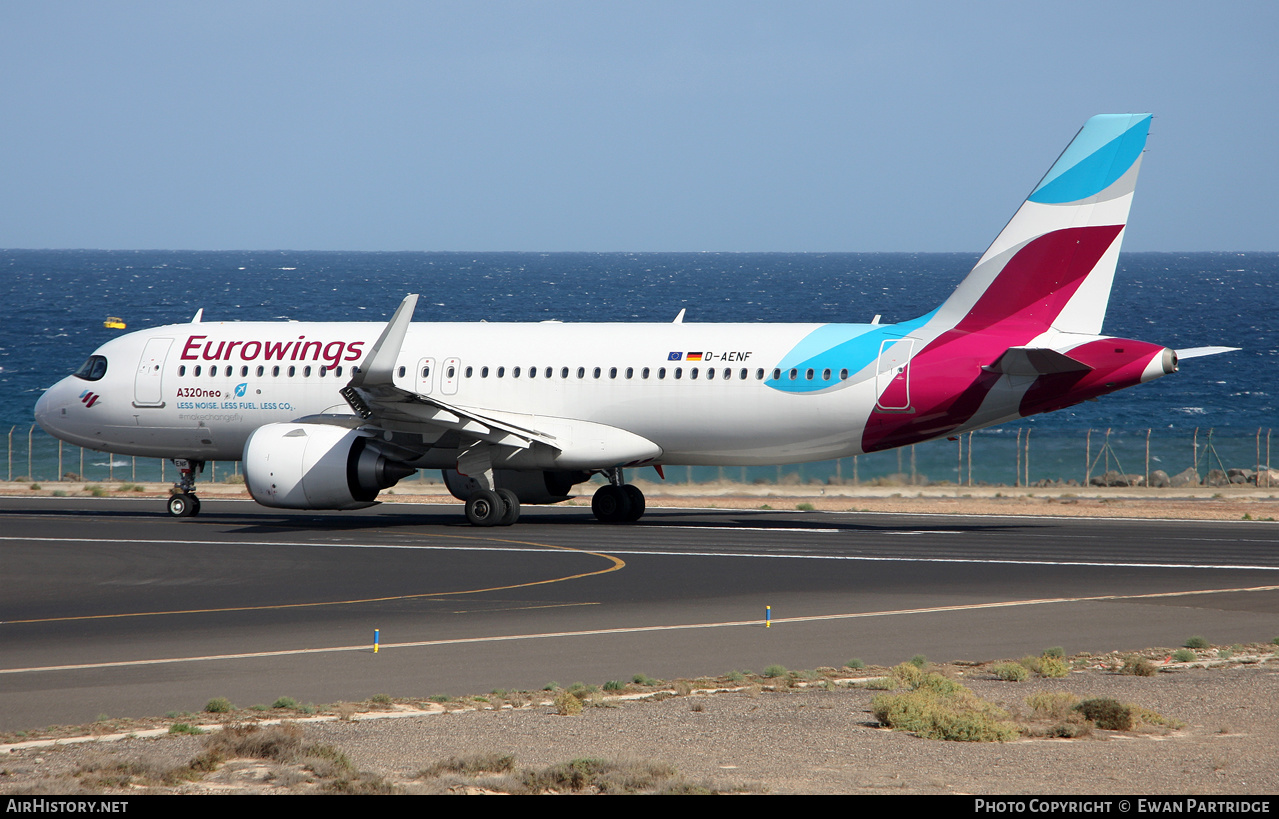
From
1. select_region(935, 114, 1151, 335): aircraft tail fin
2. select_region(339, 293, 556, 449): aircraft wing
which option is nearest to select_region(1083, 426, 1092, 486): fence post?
select_region(935, 114, 1151, 335): aircraft tail fin

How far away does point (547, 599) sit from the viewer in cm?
→ 2086

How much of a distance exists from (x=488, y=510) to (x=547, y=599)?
10.2 m

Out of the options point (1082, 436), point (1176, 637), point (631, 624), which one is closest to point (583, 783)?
point (631, 624)

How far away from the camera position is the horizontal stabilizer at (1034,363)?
27.5 metres

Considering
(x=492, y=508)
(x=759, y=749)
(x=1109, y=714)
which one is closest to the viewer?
(x=759, y=749)

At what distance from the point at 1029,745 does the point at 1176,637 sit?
675cm

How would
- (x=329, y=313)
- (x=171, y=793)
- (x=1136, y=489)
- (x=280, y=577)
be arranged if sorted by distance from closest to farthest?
1. (x=171, y=793)
2. (x=280, y=577)
3. (x=1136, y=489)
4. (x=329, y=313)

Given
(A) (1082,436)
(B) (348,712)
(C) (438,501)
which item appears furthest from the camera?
(A) (1082,436)

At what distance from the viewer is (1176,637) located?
58.1 feet

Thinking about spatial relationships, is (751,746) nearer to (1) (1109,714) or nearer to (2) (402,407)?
(1) (1109,714)

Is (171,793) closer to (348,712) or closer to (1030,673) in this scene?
(348,712)

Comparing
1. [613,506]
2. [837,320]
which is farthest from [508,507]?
[837,320]

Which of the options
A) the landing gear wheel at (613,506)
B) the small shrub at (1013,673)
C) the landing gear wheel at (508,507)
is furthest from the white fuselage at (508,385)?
the small shrub at (1013,673)

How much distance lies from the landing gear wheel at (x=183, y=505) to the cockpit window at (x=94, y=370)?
3.37m
